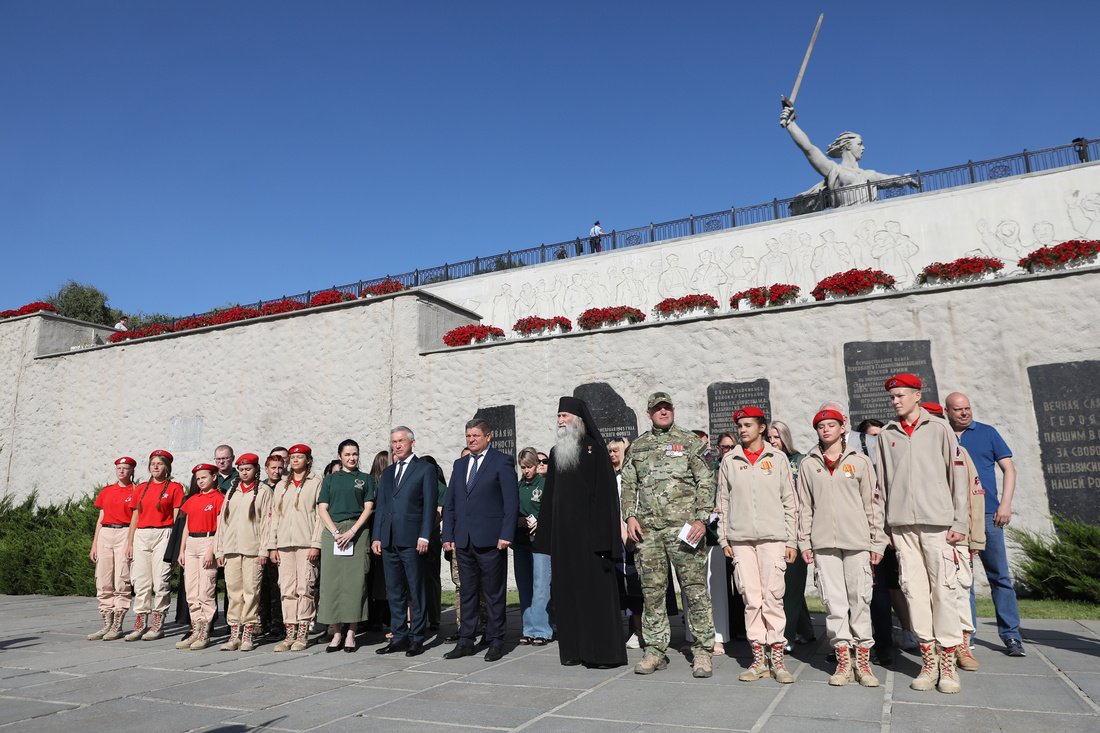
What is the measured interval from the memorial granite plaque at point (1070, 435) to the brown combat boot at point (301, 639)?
8.08 meters

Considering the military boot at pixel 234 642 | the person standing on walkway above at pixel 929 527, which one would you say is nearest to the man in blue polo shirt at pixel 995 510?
the person standing on walkway above at pixel 929 527

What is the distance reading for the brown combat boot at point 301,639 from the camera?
574 centimetres

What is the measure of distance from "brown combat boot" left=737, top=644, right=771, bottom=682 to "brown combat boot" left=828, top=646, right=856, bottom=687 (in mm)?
381

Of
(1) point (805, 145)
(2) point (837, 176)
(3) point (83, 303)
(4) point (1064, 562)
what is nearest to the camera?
(4) point (1064, 562)

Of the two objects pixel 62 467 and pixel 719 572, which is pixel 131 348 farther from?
pixel 719 572

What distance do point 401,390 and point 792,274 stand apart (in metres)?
9.20

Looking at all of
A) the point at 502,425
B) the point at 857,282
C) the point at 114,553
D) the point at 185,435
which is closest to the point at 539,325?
the point at 502,425

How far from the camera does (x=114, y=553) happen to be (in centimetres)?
665

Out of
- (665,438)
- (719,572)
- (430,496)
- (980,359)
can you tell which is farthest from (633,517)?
(980,359)

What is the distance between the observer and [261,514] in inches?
242

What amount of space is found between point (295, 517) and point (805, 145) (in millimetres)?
16954

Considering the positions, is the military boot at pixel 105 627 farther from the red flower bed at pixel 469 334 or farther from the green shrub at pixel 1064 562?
the green shrub at pixel 1064 562

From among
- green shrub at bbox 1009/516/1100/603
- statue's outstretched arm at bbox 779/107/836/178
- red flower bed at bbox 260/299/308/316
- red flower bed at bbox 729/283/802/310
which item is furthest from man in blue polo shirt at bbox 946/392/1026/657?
statue's outstretched arm at bbox 779/107/836/178

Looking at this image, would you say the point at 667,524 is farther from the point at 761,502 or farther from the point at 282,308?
the point at 282,308
